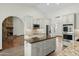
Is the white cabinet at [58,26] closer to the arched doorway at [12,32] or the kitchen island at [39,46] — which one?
the kitchen island at [39,46]

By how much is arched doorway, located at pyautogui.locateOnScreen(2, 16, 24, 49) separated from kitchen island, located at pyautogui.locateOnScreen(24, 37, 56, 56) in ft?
0.42

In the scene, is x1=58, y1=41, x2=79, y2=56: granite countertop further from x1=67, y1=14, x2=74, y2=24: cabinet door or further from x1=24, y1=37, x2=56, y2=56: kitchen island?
x1=67, y1=14, x2=74, y2=24: cabinet door

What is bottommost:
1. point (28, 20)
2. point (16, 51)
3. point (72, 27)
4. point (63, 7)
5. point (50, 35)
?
point (16, 51)

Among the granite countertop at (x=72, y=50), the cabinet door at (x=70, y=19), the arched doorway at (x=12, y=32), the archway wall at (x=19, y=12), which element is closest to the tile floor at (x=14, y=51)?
the arched doorway at (x=12, y=32)

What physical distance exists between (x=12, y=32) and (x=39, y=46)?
48 centimetres

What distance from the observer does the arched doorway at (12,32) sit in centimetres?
183

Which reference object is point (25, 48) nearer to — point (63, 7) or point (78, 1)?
point (63, 7)

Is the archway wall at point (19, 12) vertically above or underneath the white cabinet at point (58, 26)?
above

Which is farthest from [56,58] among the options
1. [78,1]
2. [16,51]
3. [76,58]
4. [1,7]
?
[1,7]

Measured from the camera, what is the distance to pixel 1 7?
1.81 metres

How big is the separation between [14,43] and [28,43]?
8.6 inches

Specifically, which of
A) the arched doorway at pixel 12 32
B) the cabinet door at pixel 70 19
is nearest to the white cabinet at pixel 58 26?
the cabinet door at pixel 70 19

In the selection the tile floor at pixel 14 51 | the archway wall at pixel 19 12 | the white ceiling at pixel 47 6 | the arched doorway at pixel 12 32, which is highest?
the white ceiling at pixel 47 6

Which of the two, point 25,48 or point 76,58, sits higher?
point 25,48
